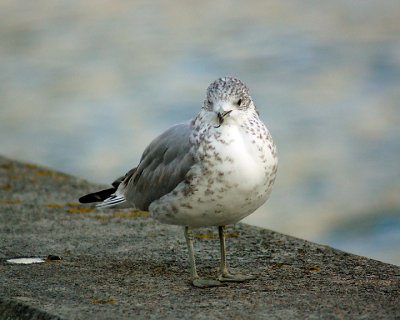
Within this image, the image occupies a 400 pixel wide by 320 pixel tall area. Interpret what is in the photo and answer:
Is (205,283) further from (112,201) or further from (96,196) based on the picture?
(96,196)

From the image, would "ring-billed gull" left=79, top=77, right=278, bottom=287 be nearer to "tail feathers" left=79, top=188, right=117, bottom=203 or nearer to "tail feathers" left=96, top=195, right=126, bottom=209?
"tail feathers" left=96, top=195, right=126, bottom=209

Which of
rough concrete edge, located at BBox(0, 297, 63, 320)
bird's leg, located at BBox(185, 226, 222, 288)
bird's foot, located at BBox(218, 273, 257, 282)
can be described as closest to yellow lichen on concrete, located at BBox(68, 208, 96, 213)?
bird's leg, located at BBox(185, 226, 222, 288)

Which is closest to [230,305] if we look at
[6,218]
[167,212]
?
[167,212]

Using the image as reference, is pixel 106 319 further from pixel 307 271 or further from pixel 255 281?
pixel 307 271

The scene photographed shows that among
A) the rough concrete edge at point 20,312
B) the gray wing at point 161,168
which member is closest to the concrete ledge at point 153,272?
the rough concrete edge at point 20,312

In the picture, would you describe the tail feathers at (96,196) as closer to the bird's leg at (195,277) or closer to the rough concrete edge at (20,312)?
the bird's leg at (195,277)

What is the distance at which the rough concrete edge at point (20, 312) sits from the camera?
143 inches

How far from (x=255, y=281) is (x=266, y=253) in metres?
0.60

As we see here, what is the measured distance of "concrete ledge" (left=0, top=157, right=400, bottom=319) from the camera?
3693mm

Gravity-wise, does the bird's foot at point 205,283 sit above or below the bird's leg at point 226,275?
below

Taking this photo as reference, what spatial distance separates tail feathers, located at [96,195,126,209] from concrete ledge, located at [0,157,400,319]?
25cm

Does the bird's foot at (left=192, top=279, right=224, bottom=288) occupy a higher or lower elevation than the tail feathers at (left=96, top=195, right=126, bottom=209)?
lower

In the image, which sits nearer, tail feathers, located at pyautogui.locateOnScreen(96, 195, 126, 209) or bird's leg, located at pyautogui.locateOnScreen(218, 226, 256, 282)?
bird's leg, located at pyautogui.locateOnScreen(218, 226, 256, 282)

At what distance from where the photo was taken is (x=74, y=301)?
384 cm
